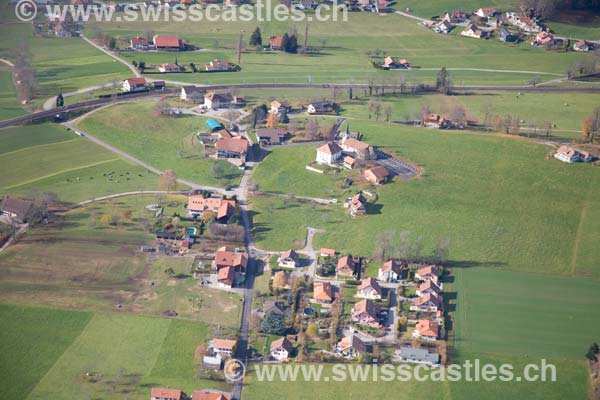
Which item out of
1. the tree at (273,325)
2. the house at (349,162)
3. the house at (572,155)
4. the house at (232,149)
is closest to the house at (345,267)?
the tree at (273,325)

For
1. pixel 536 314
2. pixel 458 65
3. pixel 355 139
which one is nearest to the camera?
pixel 536 314

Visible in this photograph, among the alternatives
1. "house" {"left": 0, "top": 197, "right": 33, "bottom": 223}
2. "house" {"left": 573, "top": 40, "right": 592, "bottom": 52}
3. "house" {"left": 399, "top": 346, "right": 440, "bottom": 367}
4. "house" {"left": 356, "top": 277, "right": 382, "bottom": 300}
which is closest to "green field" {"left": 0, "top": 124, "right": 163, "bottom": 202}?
"house" {"left": 0, "top": 197, "right": 33, "bottom": 223}

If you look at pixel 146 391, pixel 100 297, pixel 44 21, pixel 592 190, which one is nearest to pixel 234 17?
pixel 44 21

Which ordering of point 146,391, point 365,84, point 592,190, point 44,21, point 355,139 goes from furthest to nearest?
point 44,21
point 365,84
point 355,139
point 592,190
point 146,391

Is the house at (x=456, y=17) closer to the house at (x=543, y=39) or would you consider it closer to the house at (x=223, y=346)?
the house at (x=543, y=39)

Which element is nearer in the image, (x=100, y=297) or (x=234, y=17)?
(x=100, y=297)

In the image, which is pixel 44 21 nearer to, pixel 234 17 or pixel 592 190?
pixel 234 17

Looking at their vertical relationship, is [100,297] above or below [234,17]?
below

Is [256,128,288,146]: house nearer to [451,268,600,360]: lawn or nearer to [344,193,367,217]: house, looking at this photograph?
[344,193,367,217]: house
